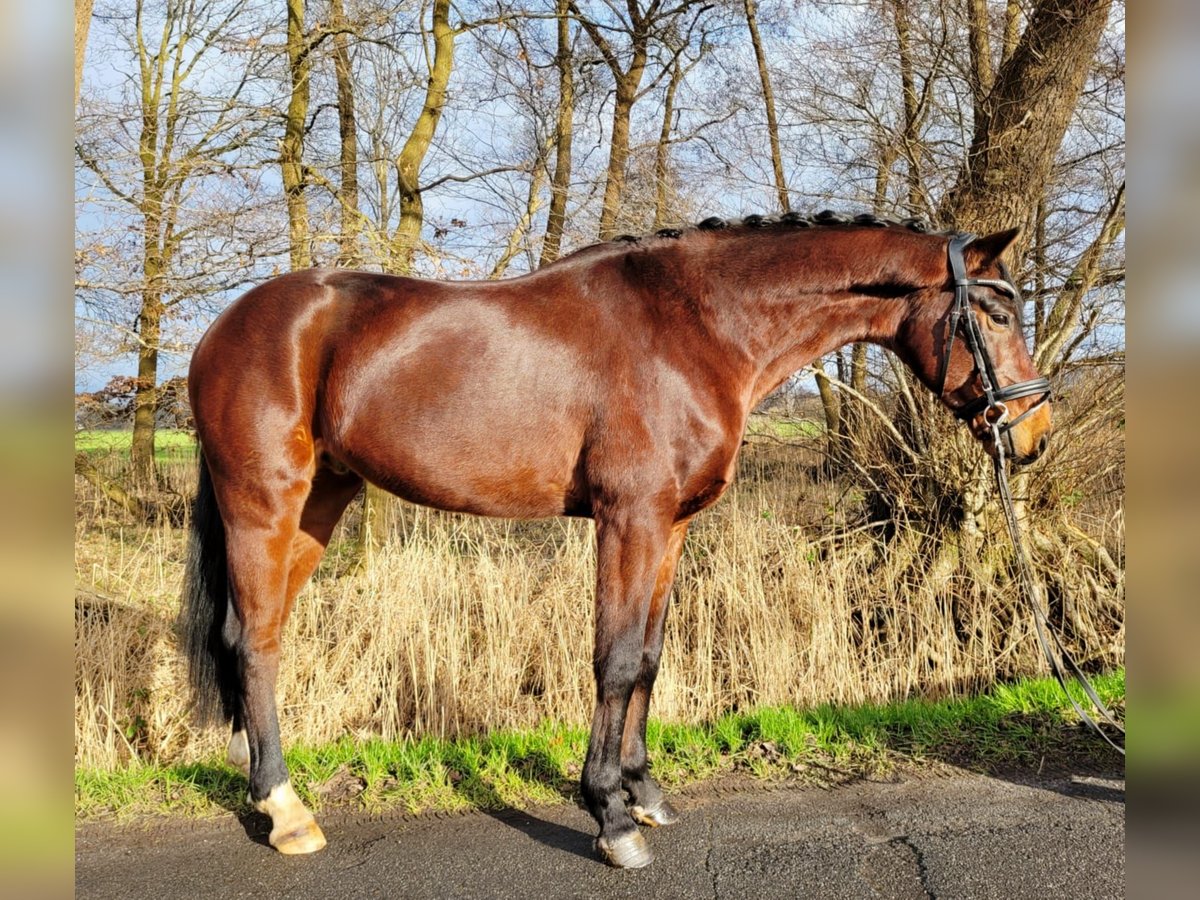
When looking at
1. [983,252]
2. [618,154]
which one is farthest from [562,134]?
[983,252]

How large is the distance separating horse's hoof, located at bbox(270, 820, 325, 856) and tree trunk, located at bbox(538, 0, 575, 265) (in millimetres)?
4916

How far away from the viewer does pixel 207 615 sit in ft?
10.9

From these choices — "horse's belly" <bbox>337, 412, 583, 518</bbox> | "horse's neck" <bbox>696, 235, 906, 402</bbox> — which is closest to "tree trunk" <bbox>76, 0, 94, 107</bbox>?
"horse's belly" <bbox>337, 412, 583, 518</bbox>

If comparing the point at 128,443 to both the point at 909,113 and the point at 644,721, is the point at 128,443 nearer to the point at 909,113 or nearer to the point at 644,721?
the point at 644,721

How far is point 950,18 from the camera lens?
5.48m

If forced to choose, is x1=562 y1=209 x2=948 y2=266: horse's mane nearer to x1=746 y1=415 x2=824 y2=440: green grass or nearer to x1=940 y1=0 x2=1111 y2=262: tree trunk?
x1=940 y1=0 x2=1111 y2=262: tree trunk

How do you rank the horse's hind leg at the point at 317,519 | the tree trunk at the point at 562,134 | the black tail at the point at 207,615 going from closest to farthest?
1. the black tail at the point at 207,615
2. the horse's hind leg at the point at 317,519
3. the tree trunk at the point at 562,134

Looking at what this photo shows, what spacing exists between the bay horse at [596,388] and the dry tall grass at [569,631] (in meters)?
0.99

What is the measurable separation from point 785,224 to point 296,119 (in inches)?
223

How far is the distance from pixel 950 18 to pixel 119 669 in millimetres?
6420

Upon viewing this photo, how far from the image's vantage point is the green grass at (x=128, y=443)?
7.56m

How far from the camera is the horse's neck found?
307 centimetres

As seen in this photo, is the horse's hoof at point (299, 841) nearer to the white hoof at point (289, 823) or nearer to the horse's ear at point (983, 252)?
the white hoof at point (289, 823)

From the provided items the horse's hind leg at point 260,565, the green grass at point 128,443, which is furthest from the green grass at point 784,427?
the green grass at point 128,443
